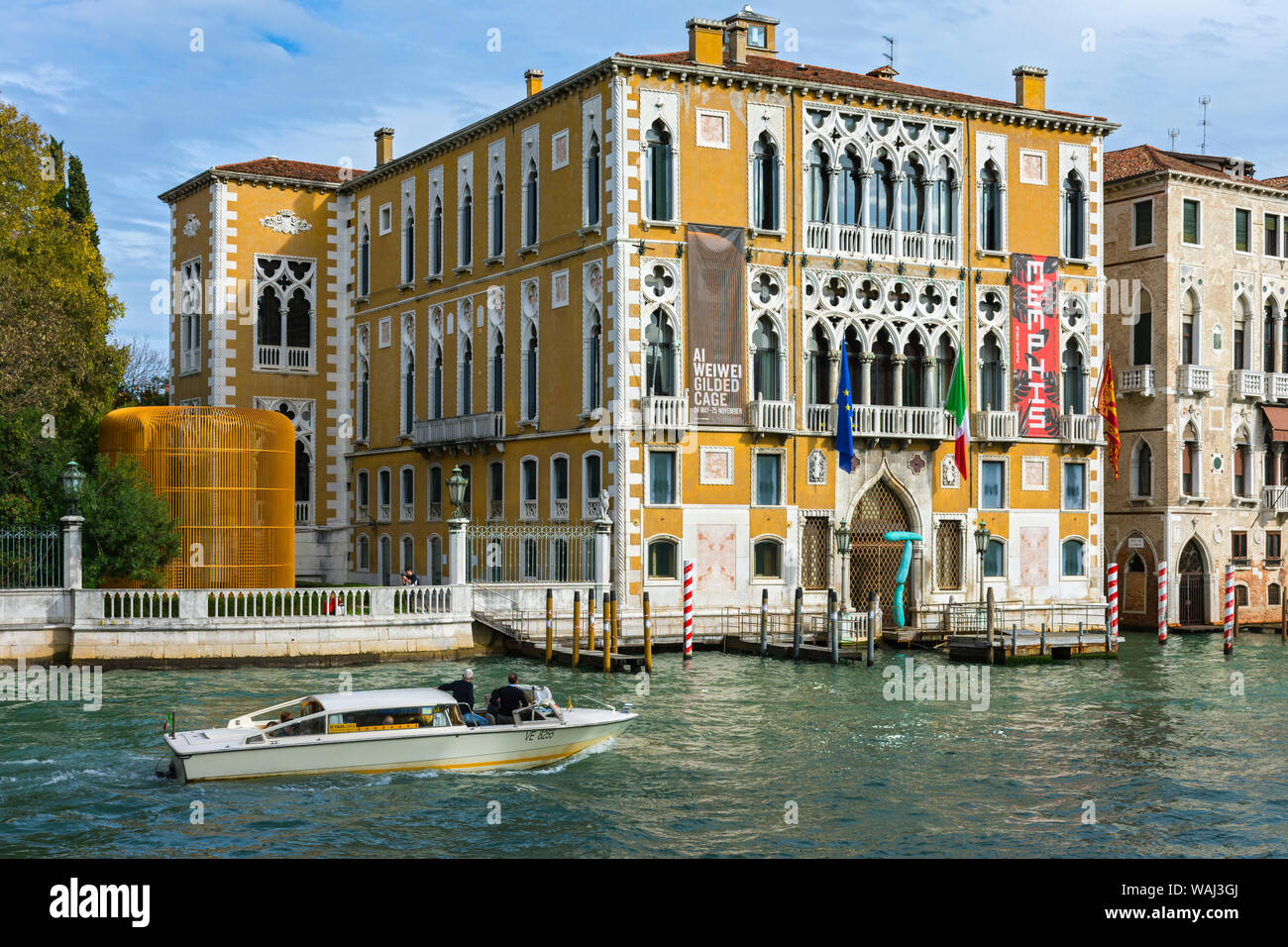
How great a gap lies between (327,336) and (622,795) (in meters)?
30.1

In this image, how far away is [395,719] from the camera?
18.0 m

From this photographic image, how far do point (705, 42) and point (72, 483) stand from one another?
17.0 metres

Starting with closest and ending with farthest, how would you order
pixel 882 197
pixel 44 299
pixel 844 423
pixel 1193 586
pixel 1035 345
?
pixel 44 299
pixel 844 423
pixel 882 197
pixel 1035 345
pixel 1193 586

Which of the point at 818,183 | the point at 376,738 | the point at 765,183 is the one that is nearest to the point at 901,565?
the point at 818,183

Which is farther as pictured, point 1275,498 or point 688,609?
point 1275,498

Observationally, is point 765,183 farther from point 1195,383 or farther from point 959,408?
point 1195,383

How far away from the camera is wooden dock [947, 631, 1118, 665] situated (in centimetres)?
3170

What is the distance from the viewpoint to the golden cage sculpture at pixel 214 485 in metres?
29.6

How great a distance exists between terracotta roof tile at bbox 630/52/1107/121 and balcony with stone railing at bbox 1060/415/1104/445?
7.64m

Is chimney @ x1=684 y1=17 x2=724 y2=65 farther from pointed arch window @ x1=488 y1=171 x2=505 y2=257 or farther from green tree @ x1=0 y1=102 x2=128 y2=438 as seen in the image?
green tree @ x1=0 y1=102 x2=128 y2=438

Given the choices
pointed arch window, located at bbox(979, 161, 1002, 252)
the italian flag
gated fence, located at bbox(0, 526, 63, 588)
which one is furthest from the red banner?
gated fence, located at bbox(0, 526, 63, 588)

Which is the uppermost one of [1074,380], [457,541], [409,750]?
[1074,380]
